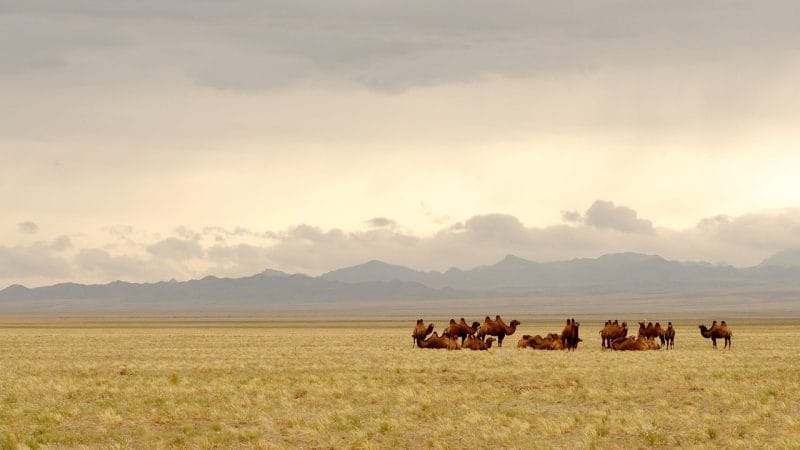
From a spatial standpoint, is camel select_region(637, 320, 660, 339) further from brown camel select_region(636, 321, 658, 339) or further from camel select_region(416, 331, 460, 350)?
camel select_region(416, 331, 460, 350)

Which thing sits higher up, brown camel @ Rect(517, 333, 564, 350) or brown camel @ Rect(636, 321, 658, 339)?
brown camel @ Rect(636, 321, 658, 339)

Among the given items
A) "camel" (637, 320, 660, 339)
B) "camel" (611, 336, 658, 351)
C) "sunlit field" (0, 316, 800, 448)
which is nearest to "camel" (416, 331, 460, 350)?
"sunlit field" (0, 316, 800, 448)

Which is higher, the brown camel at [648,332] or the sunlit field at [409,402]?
Answer: the brown camel at [648,332]

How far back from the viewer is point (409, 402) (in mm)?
23844

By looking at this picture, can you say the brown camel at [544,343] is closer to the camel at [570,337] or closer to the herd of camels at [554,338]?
the herd of camels at [554,338]

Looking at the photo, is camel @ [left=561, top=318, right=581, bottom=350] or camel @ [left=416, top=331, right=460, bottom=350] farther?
camel @ [left=416, top=331, right=460, bottom=350]

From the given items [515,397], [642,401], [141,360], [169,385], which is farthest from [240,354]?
[642,401]

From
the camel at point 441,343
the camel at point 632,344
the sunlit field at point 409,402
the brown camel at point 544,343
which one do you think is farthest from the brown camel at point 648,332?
the camel at point 441,343

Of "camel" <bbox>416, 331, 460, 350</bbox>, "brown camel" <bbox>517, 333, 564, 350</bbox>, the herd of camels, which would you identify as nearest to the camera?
the herd of camels

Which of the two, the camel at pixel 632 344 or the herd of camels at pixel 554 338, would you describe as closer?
the camel at pixel 632 344

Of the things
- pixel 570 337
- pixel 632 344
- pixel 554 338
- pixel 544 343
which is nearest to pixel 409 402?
pixel 570 337

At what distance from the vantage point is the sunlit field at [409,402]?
62.8ft

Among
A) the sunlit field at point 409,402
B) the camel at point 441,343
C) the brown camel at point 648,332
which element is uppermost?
the brown camel at point 648,332

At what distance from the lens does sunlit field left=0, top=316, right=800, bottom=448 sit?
19.1m
